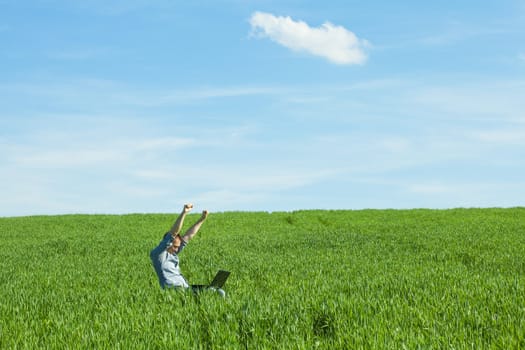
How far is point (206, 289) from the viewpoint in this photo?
32.6ft

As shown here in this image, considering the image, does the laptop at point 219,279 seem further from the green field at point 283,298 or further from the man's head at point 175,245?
the man's head at point 175,245

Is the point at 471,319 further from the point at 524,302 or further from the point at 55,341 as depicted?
the point at 55,341

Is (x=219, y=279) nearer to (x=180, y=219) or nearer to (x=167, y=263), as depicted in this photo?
(x=167, y=263)

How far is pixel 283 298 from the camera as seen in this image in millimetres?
10430

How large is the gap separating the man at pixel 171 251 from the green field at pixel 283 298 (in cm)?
26

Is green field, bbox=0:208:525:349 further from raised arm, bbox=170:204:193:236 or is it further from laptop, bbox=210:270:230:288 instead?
raised arm, bbox=170:204:193:236

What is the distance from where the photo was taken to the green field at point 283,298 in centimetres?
758

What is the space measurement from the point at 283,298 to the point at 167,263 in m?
2.30

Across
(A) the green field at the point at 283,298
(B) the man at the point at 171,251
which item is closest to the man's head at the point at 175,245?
(B) the man at the point at 171,251

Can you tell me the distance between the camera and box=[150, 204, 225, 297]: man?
9617mm

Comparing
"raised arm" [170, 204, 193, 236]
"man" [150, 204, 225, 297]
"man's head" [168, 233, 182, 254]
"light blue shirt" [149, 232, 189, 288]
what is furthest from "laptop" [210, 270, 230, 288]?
"raised arm" [170, 204, 193, 236]

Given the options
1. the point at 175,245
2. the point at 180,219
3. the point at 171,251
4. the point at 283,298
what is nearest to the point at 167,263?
the point at 171,251

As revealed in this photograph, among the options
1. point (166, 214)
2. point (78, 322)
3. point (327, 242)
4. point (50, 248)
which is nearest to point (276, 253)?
point (327, 242)

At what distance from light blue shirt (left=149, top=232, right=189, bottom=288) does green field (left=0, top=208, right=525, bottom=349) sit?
0.23 meters
